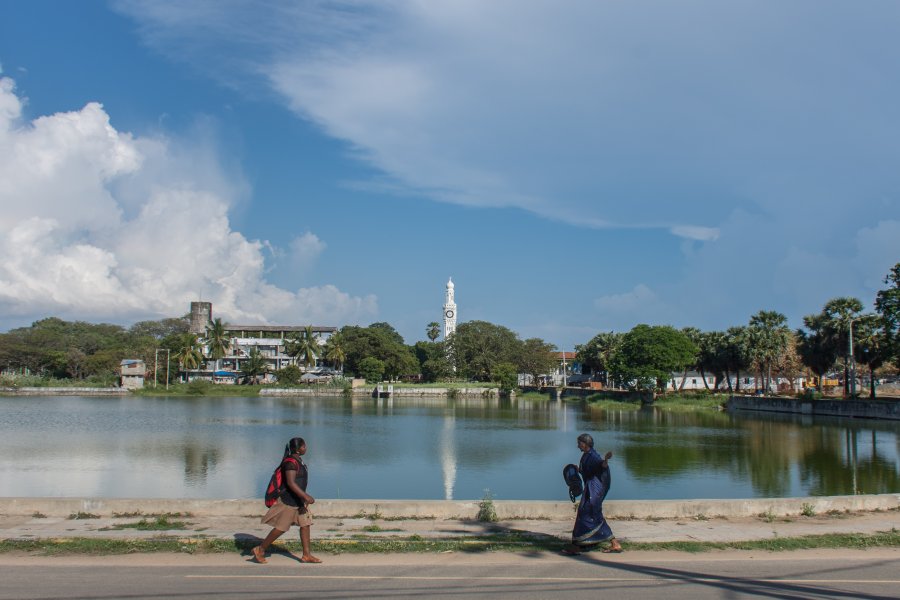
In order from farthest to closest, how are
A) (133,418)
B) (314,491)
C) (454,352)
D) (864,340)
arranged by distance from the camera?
(454,352) → (864,340) → (133,418) → (314,491)

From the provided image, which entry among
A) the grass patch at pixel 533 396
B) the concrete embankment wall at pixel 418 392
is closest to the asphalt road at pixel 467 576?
the grass patch at pixel 533 396

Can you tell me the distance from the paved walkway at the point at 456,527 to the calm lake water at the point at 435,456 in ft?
27.2

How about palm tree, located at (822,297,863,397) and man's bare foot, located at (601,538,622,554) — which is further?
palm tree, located at (822,297,863,397)

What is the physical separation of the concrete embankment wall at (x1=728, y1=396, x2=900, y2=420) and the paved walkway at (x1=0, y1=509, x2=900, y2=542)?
52.6m

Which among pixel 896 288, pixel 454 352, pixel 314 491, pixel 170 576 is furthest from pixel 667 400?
pixel 170 576

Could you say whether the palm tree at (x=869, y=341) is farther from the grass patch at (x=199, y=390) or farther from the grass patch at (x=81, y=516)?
the grass patch at (x=199, y=390)

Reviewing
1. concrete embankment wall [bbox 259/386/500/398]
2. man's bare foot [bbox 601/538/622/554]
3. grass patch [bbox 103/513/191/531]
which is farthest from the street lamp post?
grass patch [bbox 103/513/191/531]

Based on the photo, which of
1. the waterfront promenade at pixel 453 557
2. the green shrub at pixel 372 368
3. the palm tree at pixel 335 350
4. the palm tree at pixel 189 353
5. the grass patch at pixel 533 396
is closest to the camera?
the waterfront promenade at pixel 453 557

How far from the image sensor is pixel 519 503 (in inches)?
598

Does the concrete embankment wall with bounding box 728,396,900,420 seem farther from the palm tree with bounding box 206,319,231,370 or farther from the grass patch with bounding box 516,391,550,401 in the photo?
the palm tree with bounding box 206,319,231,370

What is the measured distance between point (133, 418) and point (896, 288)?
63.5 meters

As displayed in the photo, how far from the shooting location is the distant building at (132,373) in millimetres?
111500

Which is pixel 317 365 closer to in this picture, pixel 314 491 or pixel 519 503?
pixel 314 491

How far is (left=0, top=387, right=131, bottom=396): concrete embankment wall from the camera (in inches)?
4092
